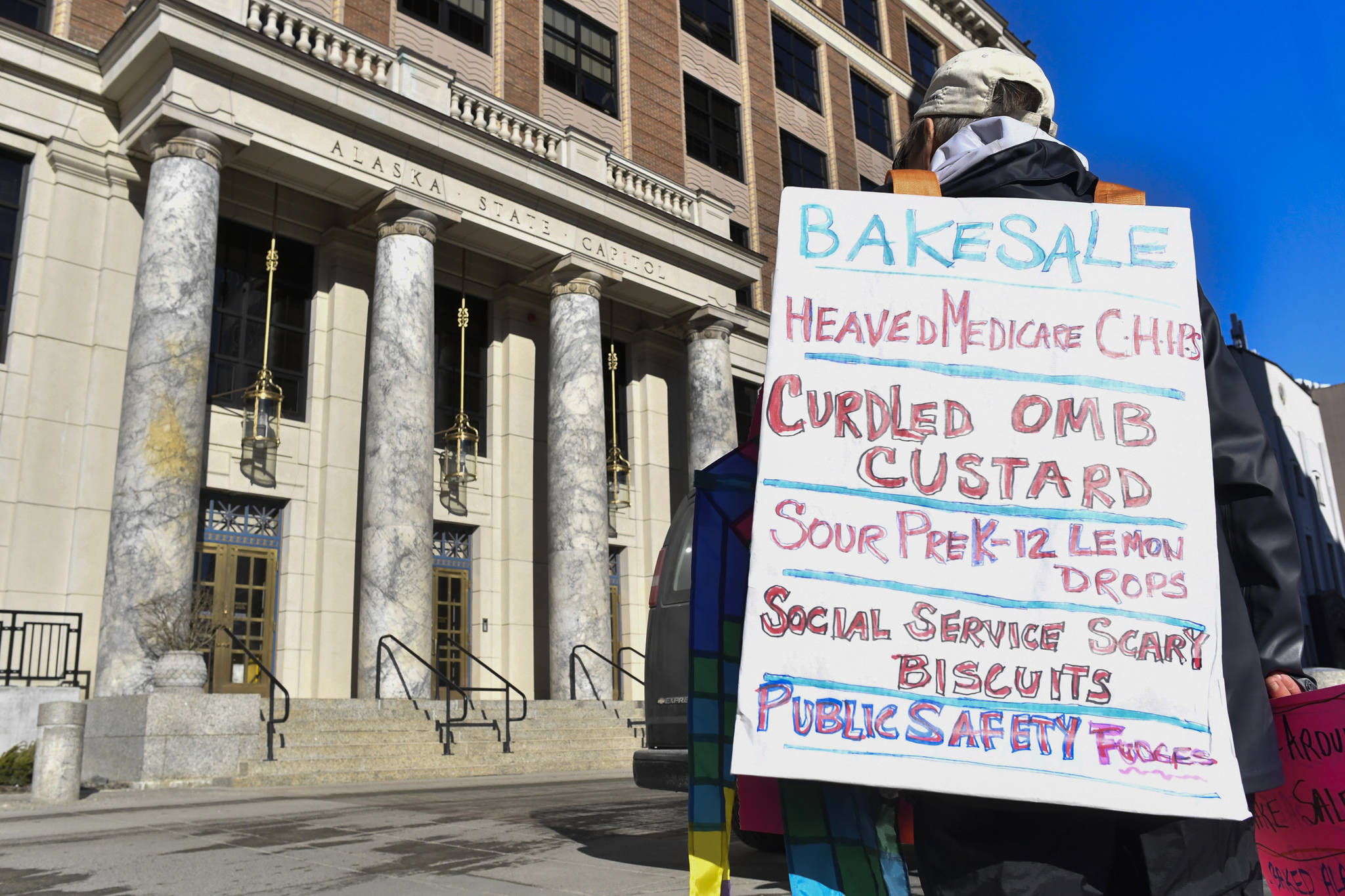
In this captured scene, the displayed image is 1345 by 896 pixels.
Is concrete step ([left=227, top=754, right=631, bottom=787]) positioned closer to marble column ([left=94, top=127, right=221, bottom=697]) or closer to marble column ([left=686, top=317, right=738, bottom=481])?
marble column ([left=94, top=127, right=221, bottom=697])

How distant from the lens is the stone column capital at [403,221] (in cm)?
1741

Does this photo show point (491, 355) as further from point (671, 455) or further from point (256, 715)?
point (256, 715)

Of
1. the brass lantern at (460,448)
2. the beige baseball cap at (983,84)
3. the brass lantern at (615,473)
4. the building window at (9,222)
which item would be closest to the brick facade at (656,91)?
the brass lantern at (615,473)

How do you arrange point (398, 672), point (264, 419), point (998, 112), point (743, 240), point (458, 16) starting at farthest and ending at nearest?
1. point (743, 240)
2. point (458, 16)
3. point (264, 419)
4. point (398, 672)
5. point (998, 112)

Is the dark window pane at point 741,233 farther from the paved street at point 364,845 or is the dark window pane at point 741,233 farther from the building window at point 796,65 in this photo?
the paved street at point 364,845

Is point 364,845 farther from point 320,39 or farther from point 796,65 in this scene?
point 796,65

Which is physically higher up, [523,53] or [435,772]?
[523,53]

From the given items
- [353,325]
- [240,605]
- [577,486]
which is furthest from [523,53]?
[240,605]

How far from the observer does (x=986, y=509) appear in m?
2.09

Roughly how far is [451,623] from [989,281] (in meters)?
18.6

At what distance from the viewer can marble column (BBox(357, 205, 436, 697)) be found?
15695 mm

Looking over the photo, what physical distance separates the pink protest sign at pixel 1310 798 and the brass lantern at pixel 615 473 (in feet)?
64.8

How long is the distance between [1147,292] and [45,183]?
17.3 meters

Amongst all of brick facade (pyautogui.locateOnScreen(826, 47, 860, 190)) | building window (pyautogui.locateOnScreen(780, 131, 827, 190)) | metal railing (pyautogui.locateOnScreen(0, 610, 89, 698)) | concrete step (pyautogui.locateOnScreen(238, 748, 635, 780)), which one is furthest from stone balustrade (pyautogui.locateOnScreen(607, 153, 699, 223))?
metal railing (pyautogui.locateOnScreen(0, 610, 89, 698))
